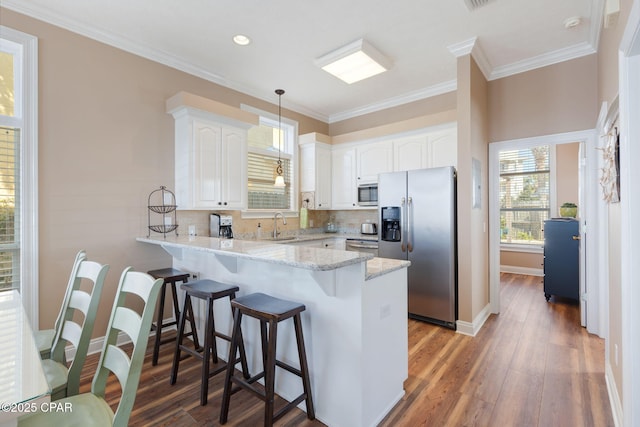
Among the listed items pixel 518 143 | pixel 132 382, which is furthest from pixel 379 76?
pixel 132 382

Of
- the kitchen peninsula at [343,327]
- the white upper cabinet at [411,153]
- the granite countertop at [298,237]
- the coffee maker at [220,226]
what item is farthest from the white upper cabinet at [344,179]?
the kitchen peninsula at [343,327]

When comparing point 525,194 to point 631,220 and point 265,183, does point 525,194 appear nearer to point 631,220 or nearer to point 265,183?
point 265,183

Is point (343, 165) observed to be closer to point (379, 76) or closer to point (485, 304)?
point (379, 76)

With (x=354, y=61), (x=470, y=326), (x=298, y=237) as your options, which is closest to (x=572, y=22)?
(x=354, y=61)

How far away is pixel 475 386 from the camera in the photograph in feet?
7.40

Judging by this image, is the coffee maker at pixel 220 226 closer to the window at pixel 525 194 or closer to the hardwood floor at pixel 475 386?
the hardwood floor at pixel 475 386

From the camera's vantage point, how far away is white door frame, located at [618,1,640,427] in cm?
147

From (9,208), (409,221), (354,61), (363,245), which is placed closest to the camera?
(9,208)

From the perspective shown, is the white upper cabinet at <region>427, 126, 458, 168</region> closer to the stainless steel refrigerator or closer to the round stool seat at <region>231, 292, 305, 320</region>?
the stainless steel refrigerator

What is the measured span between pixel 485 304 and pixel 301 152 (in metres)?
3.29

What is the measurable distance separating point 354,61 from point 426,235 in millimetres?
2040

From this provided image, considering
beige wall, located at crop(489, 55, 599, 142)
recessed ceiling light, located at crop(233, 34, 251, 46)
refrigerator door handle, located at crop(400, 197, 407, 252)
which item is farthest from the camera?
refrigerator door handle, located at crop(400, 197, 407, 252)

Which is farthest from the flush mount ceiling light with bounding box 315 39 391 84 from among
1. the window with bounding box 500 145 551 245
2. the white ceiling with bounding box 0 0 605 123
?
the window with bounding box 500 145 551 245

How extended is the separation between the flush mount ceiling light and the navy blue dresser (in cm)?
329
